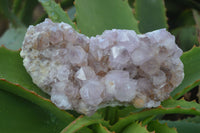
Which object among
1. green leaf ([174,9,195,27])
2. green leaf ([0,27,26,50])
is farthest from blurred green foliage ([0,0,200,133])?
green leaf ([174,9,195,27])

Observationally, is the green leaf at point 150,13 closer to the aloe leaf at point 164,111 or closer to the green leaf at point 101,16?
the green leaf at point 101,16

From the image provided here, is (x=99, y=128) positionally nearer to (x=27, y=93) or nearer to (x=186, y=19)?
(x=27, y=93)

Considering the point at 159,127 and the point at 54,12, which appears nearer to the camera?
the point at 159,127

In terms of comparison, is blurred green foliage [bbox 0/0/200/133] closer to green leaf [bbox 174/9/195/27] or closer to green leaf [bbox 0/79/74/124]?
green leaf [bbox 0/79/74/124]

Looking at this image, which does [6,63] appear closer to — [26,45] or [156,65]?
[26,45]

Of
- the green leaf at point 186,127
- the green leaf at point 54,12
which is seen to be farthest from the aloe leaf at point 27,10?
the green leaf at point 186,127

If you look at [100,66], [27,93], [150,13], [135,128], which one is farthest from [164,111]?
[150,13]
